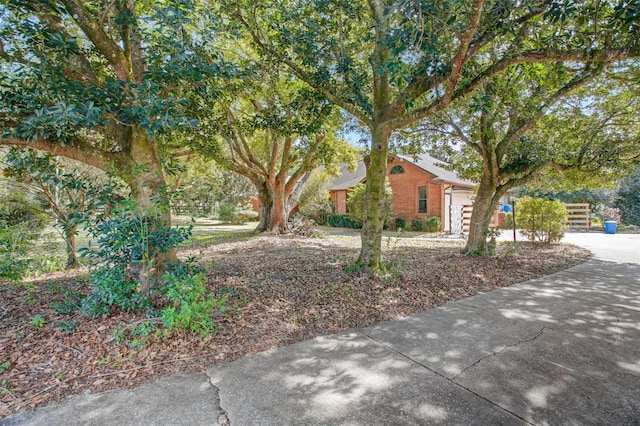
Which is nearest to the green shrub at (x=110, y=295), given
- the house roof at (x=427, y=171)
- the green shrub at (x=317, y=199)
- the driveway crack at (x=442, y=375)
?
the driveway crack at (x=442, y=375)

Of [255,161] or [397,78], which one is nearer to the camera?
[397,78]

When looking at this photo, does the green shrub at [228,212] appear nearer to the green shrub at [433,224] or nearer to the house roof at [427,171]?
the house roof at [427,171]

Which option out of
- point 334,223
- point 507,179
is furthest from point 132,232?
point 334,223

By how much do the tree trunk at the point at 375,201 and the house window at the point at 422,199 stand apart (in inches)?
525

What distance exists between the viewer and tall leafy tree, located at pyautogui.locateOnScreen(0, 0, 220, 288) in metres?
3.31

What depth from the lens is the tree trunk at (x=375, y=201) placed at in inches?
232

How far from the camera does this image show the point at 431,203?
17703mm

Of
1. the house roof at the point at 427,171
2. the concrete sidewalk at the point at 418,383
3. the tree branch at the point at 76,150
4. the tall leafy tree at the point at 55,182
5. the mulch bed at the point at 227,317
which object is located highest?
the house roof at the point at 427,171

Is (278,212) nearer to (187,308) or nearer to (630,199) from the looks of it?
(187,308)

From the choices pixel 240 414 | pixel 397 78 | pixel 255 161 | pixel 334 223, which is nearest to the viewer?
pixel 240 414

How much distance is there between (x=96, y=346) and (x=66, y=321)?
76 centimetres

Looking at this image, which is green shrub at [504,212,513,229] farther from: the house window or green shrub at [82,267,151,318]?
green shrub at [82,267,151,318]

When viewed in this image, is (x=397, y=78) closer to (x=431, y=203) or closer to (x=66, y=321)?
(x=66, y=321)

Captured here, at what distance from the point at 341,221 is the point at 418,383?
729 inches
